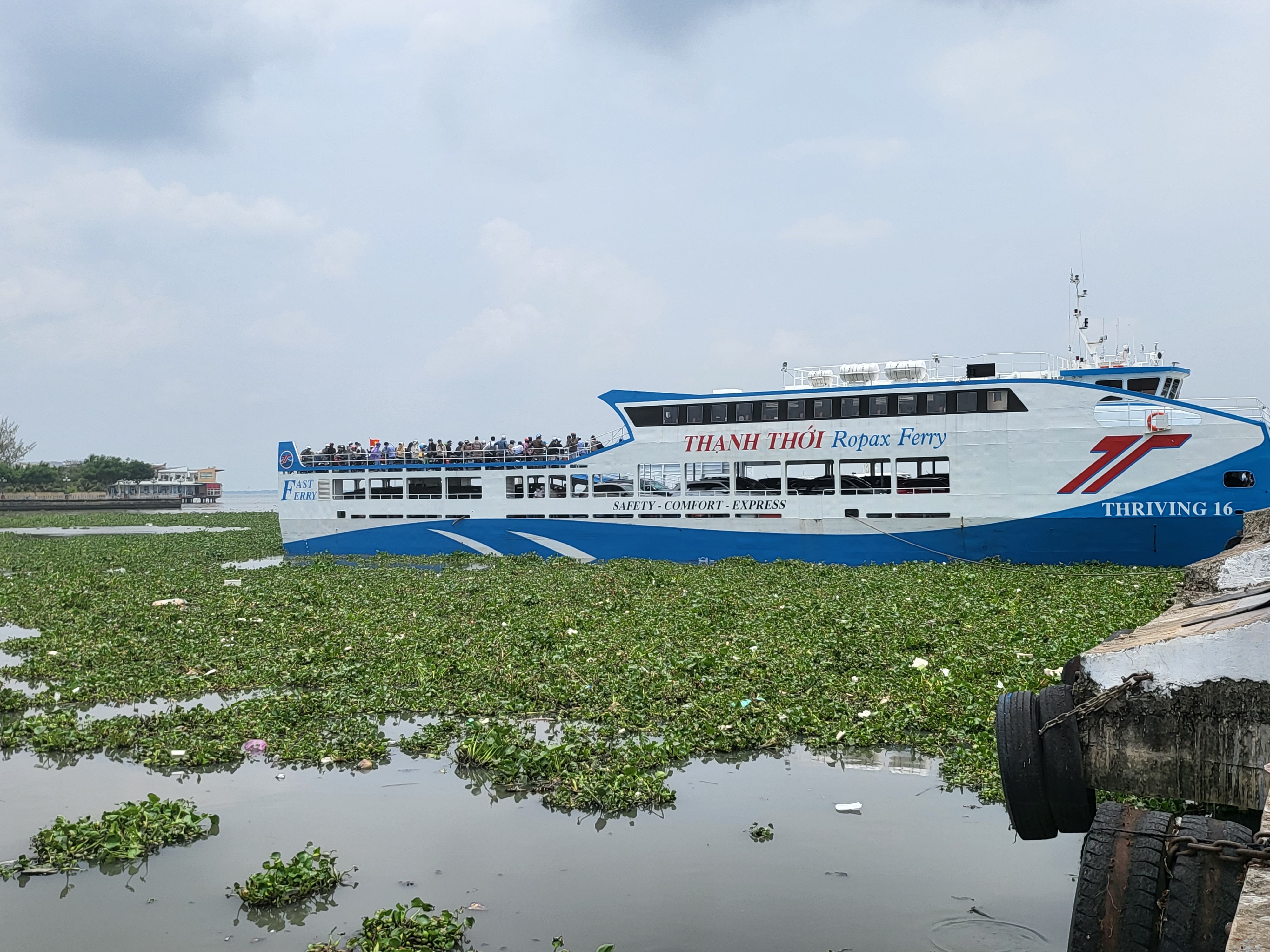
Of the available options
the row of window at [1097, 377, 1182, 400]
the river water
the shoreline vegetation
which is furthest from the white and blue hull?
the river water

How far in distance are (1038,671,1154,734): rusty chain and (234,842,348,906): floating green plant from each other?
5.01 metres

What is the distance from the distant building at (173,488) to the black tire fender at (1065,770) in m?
110

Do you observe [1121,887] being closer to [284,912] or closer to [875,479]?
[284,912]

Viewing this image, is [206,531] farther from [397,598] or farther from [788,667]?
[788,667]

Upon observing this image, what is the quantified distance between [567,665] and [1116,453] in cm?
1830

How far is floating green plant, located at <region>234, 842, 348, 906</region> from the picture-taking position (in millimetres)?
6570

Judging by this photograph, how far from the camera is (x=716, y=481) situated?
101ft

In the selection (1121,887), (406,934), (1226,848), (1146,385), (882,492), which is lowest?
(406,934)

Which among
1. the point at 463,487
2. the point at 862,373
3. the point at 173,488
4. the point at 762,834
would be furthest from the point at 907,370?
the point at 173,488

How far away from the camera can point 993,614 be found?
628 inches

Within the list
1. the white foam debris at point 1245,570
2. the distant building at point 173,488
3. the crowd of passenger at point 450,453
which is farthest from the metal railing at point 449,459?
the distant building at point 173,488

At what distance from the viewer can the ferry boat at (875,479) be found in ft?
80.7

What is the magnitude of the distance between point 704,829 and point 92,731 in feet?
23.3

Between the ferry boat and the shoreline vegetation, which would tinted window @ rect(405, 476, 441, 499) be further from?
the shoreline vegetation
